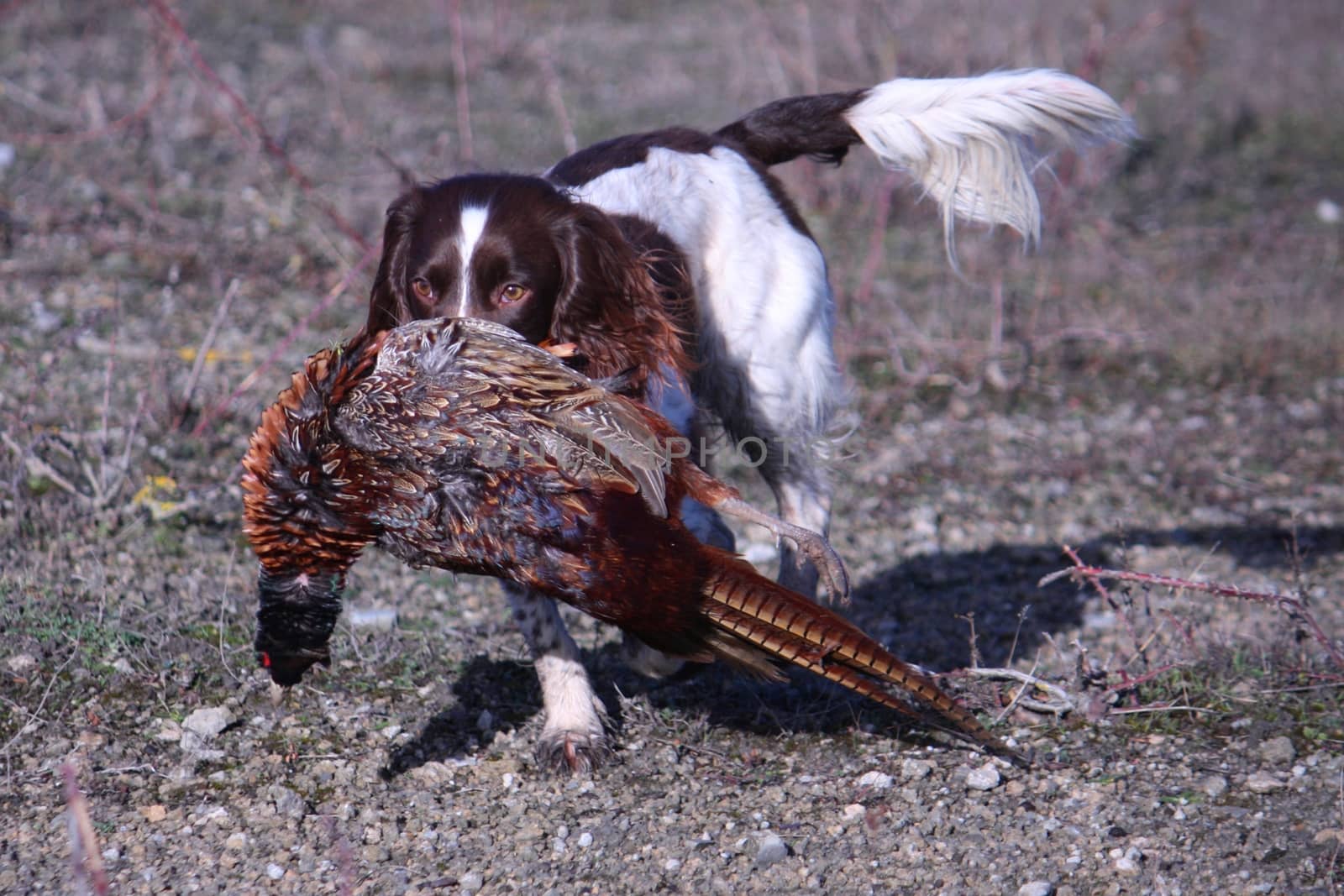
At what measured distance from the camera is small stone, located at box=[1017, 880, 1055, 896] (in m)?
2.56

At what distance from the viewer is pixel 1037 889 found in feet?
8.44

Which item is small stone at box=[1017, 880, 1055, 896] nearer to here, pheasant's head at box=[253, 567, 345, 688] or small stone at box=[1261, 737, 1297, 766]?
small stone at box=[1261, 737, 1297, 766]

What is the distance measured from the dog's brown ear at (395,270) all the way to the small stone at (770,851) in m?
1.33

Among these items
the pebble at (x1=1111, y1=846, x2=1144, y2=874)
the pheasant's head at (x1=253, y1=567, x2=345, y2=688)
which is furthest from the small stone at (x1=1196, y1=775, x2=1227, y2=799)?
the pheasant's head at (x1=253, y1=567, x2=345, y2=688)

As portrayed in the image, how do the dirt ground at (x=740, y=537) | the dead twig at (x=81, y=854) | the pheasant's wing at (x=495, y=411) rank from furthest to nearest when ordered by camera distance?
1. the dirt ground at (x=740, y=537)
2. the pheasant's wing at (x=495, y=411)
3. the dead twig at (x=81, y=854)

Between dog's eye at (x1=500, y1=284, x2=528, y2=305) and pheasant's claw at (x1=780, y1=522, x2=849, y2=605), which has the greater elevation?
dog's eye at (x1=500, y1=284, x2=528, y2=305)

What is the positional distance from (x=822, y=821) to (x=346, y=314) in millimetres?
3814

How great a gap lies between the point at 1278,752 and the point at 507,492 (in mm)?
1830

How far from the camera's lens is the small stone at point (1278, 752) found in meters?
3.04

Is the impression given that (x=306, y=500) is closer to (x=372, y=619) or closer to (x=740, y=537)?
(x=372, y=619)

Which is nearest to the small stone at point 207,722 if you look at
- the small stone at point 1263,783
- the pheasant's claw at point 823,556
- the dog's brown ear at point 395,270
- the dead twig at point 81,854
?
the dead twig at point 81,854

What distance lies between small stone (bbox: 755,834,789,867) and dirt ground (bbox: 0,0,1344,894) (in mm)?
10

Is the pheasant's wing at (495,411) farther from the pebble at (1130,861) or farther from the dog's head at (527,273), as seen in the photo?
the pebble at (1130,861)

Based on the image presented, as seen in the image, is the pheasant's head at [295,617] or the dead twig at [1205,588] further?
the dead twig at [1205,588]
